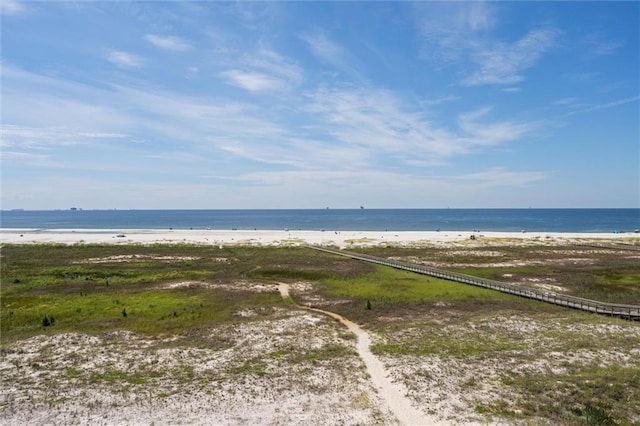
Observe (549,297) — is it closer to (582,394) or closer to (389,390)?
(582,394)

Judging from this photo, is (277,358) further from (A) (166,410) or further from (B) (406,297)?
(B) (406,297)

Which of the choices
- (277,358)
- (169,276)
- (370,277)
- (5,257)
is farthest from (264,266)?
(5,257)

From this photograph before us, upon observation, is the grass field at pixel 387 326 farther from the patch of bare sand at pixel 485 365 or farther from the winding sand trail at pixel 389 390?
the winding sand trail at pixel 389 390

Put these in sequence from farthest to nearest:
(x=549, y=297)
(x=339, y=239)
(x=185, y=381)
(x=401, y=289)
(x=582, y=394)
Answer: (x=339, y=239) < (x=401, y=289) < (x=549, y=297) < (x=185, y=381) < (x=582, y=394)

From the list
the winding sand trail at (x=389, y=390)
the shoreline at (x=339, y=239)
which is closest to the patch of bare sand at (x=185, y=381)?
the winding sand trail at (x=389, y=390)

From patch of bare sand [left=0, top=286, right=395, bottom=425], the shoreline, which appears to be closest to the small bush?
patch of bare sand [left=0, top=286, right=395, bottom=425]

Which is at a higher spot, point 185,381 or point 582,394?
point 582,394

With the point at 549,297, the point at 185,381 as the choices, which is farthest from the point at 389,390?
the point at 549,297

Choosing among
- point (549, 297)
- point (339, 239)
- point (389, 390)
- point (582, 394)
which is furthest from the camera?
point (339, 239)

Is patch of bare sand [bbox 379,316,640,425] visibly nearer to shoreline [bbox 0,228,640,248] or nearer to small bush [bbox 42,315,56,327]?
small bush [bbox 42,315,56,327]
